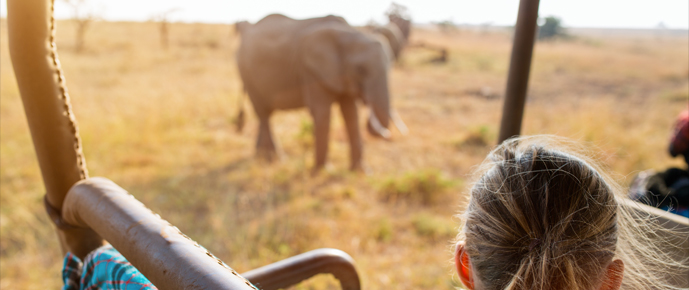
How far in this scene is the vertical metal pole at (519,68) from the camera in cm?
101

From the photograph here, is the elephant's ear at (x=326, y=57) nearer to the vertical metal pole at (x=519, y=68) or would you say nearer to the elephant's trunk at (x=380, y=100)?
the elephant's trunk at (x=380, y=100)

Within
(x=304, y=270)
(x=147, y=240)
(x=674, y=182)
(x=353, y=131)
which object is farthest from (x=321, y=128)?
(x=147, y=240)

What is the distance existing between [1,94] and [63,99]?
802cm

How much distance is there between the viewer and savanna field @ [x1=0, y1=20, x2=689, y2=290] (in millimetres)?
2982

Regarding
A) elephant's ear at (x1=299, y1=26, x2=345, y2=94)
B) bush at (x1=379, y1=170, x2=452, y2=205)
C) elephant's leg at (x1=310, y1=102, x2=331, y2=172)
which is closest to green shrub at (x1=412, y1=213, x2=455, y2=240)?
bush at (x1=379, y1=170, x2=452, y2=205)

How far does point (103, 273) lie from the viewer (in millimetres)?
910

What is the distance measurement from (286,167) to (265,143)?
31.9 inches

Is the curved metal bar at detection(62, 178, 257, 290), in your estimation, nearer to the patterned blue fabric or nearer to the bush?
the patterned blue fabric

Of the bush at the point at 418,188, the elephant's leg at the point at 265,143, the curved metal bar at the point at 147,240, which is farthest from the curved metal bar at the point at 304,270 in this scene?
the elephant's leg at the point at 265,143

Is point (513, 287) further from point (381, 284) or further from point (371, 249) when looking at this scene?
point (371, 249)

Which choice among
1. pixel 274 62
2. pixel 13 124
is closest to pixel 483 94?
pixel 274 62

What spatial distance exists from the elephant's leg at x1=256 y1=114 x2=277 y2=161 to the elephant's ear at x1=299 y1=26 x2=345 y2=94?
1.31m

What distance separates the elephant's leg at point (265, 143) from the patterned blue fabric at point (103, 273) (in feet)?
14.5

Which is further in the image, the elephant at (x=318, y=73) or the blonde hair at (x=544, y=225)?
the elephant at (x=318, y=73)
